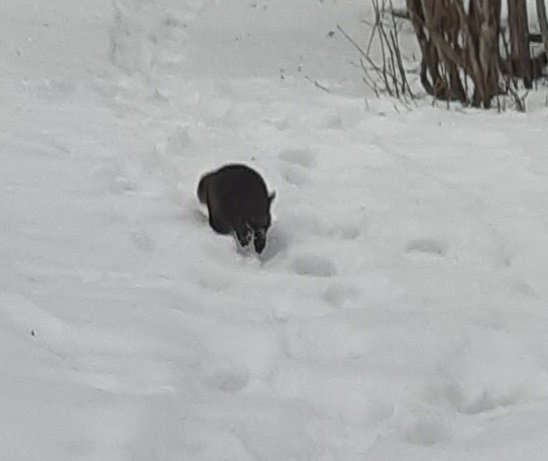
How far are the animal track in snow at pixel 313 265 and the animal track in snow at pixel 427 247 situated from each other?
0.33m

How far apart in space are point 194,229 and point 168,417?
1662 millimetres

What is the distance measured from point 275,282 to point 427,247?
27.4 inches

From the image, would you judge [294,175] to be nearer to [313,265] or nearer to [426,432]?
[313,265]

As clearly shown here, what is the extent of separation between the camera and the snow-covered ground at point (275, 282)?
3027 millimetres

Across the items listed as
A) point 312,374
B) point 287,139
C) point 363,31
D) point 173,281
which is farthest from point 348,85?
point 312,374

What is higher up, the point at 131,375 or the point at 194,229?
the point at 131,375

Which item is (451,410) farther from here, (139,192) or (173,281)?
(139,192)

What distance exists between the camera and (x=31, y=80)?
7.17m

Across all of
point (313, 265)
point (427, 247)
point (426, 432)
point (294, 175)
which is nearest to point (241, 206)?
point (313, 265)

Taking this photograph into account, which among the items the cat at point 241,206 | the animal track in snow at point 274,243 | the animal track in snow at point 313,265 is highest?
the cat at point 241,206

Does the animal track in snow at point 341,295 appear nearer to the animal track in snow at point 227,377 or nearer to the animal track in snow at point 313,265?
the animal track in snow at point 313,265

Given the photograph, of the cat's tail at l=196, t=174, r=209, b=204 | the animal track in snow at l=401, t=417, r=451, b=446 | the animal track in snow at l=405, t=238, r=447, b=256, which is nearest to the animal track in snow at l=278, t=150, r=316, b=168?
the cat's tail at l=196, t=174, r=209, b=204

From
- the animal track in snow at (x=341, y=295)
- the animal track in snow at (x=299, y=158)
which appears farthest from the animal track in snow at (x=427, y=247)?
the animal track in snow at (x=299, y=158)

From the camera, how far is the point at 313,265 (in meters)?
4.30
